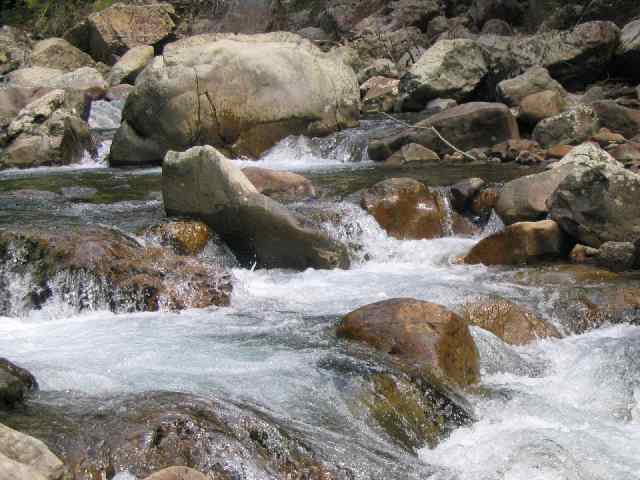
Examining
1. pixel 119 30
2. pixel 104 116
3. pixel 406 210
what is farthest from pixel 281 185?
pixel 119 30

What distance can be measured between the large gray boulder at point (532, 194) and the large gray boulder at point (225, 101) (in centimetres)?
500

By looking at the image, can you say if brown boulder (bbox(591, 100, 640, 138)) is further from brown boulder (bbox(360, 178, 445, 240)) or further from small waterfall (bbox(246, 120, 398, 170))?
brown boulder (bbox(360, 178, 445, 240))

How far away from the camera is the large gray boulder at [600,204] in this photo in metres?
7.55

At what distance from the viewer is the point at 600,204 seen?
7.62 meters

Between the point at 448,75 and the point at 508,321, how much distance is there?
10.8 meters

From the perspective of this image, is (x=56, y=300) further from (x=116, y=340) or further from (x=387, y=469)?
(x=387, y=469)

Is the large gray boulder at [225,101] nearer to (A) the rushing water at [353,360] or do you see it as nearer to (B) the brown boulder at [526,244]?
(A) the rushing water at [353,360]

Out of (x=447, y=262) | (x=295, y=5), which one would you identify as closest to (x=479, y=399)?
(x=447, y=262)

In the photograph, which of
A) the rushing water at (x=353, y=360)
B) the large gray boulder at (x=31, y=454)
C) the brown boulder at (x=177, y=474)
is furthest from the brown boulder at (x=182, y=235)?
the brown boulder at (x=177, y=474)

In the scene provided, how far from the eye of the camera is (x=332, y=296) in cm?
691

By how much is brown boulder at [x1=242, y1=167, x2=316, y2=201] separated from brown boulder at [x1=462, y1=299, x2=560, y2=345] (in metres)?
3.50

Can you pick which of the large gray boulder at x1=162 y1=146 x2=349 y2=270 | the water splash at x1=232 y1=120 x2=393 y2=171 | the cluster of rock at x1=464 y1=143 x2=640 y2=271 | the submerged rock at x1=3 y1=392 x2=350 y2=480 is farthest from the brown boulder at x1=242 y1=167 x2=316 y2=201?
the submerged rock at x1=3 y1=392 x2=350 y2=480

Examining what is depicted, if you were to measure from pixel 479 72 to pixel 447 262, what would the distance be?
927 cm

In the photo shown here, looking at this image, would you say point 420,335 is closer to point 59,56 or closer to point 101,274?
point 101,274
